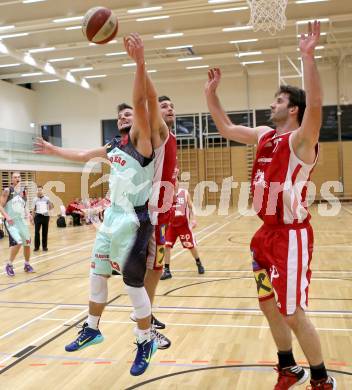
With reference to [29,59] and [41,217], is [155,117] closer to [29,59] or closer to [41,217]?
[41,217]

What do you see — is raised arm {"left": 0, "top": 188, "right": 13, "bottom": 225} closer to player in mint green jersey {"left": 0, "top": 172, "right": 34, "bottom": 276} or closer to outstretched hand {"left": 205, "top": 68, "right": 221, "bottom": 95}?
player in mint green jersey {"left": 0, "top": 172, "right": 34, "bottom": 276}

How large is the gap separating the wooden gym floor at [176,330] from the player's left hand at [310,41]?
2.57 meters

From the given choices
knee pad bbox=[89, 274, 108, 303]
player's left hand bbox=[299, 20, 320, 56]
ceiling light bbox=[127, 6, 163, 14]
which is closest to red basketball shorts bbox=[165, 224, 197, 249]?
knee pad bbox=[89, 274, 108, 303]

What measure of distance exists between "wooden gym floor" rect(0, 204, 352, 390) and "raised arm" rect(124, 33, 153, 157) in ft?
6.86

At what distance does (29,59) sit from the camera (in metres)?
24.2

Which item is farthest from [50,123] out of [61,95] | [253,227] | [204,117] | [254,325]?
[254,325]

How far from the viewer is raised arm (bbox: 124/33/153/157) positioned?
11.5ft

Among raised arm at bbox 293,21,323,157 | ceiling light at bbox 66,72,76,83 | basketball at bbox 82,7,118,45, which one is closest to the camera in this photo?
raised arm at bbox 293,21,323,157

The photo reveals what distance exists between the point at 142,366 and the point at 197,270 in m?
5.89

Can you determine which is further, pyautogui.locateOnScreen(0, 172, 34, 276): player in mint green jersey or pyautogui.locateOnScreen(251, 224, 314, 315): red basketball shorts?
pyautogui.locateOnScreen(0, 172, 34, 276): player in mint green jersey

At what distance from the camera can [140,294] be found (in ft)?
12.3

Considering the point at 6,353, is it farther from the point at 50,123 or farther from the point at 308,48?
the point at 50,123

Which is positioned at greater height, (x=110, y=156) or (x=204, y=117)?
(x=204, y=117)

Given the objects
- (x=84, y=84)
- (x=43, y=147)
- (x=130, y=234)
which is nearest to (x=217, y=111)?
(x=130, y=234)
